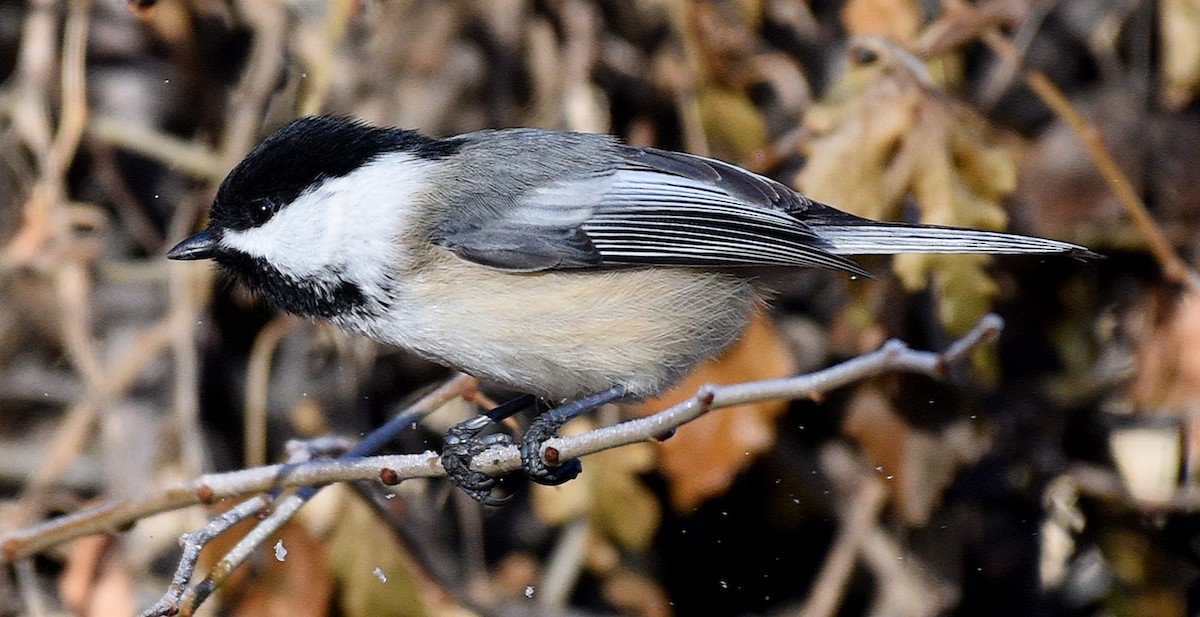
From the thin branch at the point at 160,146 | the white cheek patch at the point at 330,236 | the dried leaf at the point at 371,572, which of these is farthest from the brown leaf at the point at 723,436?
the thin branch at the point at 160,146

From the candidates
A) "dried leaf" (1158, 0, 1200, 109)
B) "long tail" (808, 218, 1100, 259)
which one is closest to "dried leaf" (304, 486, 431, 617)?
"long tail" (808, 218, 1100, 259)

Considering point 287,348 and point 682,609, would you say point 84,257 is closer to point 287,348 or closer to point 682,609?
point 287,348

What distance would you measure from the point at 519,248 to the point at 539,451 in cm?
33

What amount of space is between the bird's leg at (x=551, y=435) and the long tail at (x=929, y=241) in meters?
0.44

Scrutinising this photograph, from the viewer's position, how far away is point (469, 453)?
1.79 meters

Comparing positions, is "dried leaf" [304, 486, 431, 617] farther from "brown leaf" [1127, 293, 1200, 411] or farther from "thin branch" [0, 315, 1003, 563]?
"brown leaf" [1127, 293, 1200, 411]

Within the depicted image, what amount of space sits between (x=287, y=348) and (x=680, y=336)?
1346 mm

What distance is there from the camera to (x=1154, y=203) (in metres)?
2.70

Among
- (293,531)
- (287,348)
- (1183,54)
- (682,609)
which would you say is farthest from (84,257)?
(1183,54)

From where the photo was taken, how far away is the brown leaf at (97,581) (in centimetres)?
217

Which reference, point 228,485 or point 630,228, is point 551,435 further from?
point 228,485

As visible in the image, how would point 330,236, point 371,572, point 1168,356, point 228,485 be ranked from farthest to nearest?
point 1168,356 → point 371,572 → point 330,236 → point 228,485

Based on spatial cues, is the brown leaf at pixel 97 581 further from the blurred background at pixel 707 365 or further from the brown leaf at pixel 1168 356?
the brown leaf at pixel 1168 356

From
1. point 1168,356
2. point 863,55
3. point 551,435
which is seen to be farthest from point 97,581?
point 1168,356
